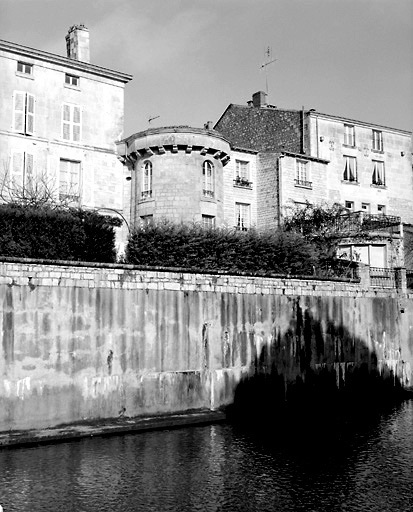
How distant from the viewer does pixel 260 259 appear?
21000mm

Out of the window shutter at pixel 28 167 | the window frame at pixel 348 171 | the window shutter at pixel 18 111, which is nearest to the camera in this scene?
the window shutter at pixel 28 167

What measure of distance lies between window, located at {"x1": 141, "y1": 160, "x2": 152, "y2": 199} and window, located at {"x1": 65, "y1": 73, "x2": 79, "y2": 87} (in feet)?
18.4

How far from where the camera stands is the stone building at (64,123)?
1094 inches

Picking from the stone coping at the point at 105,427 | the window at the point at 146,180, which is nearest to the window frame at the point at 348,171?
the window at the point at 146,180

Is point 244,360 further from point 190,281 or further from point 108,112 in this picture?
point 108,112

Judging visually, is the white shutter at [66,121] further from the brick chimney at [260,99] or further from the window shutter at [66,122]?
the brick chimney at [260,99]

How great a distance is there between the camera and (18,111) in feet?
92.0

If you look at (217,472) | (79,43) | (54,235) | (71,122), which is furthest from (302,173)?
(217,472)

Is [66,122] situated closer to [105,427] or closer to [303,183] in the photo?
[303,183]

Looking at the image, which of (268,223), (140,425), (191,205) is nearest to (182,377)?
(140,425)

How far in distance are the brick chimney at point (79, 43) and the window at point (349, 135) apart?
16760 millimetres

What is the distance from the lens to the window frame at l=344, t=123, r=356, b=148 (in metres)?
37.6

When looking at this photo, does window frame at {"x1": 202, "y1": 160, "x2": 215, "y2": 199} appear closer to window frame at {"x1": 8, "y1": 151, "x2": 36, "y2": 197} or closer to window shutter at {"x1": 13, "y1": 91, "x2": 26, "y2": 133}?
window frame at {"x1": 8, "y1": 151, "x2": 36, "y2": 197}

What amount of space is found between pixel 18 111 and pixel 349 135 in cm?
2076
